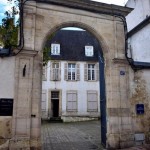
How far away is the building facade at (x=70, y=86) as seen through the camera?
22.1 meters

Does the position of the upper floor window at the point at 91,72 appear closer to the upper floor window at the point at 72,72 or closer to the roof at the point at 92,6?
the upper floor window at the point at 72,72

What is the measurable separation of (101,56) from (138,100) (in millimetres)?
2132

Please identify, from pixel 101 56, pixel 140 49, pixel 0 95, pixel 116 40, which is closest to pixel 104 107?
pixel 101 56

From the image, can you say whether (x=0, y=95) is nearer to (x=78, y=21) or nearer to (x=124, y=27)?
(x=78, y=21)

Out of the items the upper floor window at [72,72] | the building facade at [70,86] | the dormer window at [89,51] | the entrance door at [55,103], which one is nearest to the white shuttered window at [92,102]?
the building facade at [70,86]

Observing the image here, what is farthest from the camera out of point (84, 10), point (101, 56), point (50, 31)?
point (101, 56)

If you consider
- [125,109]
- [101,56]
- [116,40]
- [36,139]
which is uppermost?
[116,40]

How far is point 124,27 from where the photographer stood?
815 cm

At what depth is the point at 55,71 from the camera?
893 inches

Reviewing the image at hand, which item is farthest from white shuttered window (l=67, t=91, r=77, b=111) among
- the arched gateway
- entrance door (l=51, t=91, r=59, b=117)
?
the arched gateway

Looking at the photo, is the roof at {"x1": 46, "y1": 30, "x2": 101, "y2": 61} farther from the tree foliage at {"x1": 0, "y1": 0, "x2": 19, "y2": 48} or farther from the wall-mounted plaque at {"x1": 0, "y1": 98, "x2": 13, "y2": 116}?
the wall-mounted plaque at {"x1": 0, "y1": 98, "x2": 13, "y2": 116}

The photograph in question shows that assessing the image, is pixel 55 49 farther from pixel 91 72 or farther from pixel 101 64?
pixel 101 64

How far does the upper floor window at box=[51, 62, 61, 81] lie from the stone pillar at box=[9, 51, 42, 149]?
613 inches

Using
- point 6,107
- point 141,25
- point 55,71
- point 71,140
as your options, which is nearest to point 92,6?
point 6,107
